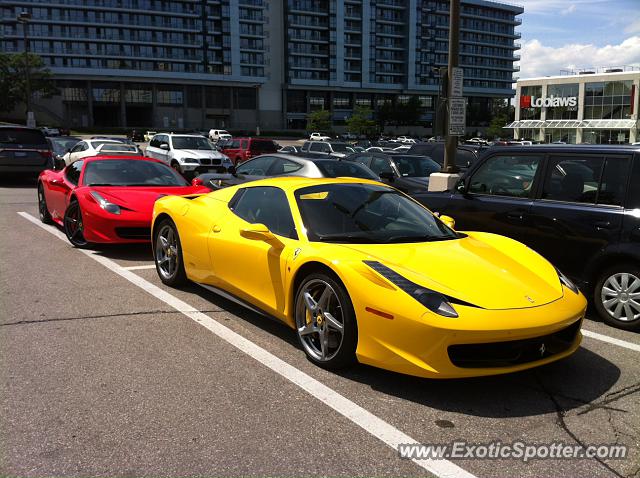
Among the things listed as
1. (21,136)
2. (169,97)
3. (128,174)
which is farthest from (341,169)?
(169,97)

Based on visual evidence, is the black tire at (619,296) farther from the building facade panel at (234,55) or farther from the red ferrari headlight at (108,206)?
the building facade panel at (234,55)

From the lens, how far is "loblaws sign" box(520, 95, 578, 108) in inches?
2963

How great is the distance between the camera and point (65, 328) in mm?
5004

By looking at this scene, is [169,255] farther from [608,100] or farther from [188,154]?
[608,100]

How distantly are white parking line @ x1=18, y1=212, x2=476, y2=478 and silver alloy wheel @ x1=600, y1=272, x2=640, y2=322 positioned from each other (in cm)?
301

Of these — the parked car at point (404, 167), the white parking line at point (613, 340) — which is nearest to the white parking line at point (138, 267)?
the white parking line at point (613, 340)

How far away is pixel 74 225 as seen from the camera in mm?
8422

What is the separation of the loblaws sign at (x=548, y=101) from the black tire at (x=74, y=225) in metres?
77.5

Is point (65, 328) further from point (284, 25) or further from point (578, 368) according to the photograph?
point (284, 25)

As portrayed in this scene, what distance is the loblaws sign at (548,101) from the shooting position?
247 ft

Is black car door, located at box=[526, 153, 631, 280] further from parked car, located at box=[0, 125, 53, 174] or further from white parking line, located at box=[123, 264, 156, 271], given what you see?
parked car, located at box=[0, 125, 53, 174]

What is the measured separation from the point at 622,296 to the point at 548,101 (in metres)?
80.4

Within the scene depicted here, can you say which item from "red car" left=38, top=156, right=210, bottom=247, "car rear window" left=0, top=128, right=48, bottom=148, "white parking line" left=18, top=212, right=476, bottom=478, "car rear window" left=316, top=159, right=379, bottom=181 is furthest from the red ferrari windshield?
"car rear window" left=0, top=128, right=48, bottom=148

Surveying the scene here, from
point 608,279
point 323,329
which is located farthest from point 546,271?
point 323,329
